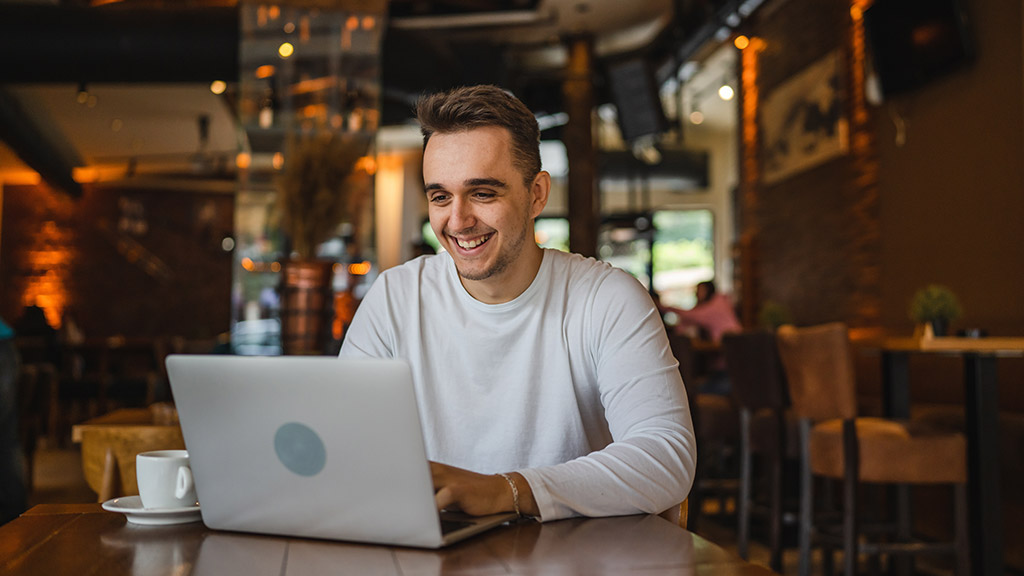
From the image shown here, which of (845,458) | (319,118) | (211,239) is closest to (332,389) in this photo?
(845,458)

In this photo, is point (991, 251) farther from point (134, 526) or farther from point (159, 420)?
point (134, 526)

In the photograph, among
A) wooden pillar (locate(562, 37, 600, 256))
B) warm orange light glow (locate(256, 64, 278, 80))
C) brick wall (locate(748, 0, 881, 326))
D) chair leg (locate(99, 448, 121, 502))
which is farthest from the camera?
wooden pillar (locate(562, 37, 600, 256))

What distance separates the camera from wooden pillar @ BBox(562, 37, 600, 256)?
793 cm

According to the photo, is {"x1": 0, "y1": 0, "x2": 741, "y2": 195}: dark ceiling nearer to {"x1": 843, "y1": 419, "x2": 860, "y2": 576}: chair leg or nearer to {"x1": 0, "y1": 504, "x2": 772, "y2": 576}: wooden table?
{"x1": 843, "y1": 419, "x2": 860, "y2": 576}: chair leg

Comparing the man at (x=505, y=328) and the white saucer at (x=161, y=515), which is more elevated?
the man at (x=505, y=328)

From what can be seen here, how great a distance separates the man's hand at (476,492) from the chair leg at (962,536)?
7.92 feet

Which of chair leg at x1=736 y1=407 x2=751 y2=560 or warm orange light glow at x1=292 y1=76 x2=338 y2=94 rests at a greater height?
warm orange light glow at x1=292 y1=76 x2=338 y2=94

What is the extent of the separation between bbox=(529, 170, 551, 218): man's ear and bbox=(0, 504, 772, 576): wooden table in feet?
2.21

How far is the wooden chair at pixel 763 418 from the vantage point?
3.59 metres

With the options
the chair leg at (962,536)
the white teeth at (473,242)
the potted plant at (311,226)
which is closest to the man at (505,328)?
the white teeth at (473,242)

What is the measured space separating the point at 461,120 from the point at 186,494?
66 centimetres

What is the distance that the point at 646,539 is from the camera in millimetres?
898

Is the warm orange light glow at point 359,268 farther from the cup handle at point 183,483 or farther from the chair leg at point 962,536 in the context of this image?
the cup handle at point 183,483

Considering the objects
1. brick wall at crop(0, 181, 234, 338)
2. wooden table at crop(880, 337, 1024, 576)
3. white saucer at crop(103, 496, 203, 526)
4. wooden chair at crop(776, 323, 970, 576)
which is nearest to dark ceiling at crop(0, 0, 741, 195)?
wooden chair at crop(776, 323, 970, 576)
